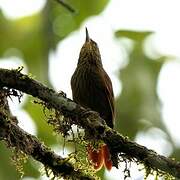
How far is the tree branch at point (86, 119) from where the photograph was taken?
2.45 meters

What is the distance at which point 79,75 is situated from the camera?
411cm

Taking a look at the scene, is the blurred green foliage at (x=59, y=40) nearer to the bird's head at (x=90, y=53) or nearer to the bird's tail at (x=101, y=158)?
the bird's head at (x=90, y=53)

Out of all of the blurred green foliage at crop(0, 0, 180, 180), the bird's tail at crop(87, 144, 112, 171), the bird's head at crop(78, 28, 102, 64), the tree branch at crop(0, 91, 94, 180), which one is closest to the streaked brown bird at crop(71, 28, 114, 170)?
the bird's head at crop(78, 28, 102, 64)

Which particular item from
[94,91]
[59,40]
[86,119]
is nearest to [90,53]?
[59,40]

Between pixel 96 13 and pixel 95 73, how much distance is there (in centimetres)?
64

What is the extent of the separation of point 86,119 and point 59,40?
6.47 feet

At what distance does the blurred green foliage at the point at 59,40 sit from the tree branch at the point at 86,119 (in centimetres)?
145

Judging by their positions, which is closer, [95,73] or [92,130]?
[92,130]

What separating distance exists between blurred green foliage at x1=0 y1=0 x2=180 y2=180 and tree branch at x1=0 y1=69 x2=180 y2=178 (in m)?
1.45

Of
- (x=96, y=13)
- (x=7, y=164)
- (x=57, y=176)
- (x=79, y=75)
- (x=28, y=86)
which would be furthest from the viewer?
(x=96, y=13)

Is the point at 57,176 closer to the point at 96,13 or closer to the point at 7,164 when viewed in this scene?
the point at 7,164

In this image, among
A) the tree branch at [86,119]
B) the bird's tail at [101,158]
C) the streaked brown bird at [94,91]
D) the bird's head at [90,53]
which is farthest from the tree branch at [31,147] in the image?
the bird's head at [90,53]

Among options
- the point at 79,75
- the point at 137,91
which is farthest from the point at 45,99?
the point at 137,91

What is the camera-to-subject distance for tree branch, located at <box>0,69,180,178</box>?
2.45 meters
